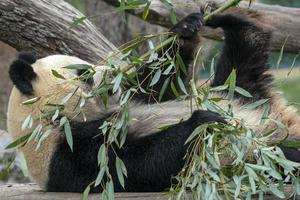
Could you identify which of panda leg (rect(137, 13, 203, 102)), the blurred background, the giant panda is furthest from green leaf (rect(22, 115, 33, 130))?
the blurred background

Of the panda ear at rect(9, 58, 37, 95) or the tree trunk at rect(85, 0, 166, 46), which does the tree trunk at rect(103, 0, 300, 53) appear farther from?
the tree trunk at rect(85, 0, 166, 46)

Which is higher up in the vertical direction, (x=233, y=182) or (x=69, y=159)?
(x=233, y=182)

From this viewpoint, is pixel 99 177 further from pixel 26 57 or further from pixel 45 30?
pixel 45 30

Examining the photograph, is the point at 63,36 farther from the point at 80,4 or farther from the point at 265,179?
the point at 80,4

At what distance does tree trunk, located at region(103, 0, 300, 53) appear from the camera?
13.8ft

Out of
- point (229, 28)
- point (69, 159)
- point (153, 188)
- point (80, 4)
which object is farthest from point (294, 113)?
point (80, 4)

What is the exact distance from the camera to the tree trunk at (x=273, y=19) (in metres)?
4.20

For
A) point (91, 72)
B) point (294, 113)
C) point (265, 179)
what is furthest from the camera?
point (294, 113)

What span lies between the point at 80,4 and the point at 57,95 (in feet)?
22.8

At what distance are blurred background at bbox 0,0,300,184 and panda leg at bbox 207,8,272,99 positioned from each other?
9 cm

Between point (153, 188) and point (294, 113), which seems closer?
point (153, 188)

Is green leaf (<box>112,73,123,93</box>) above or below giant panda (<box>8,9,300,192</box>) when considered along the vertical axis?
above

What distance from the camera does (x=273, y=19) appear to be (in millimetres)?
4230

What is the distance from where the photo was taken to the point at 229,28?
387 cm
